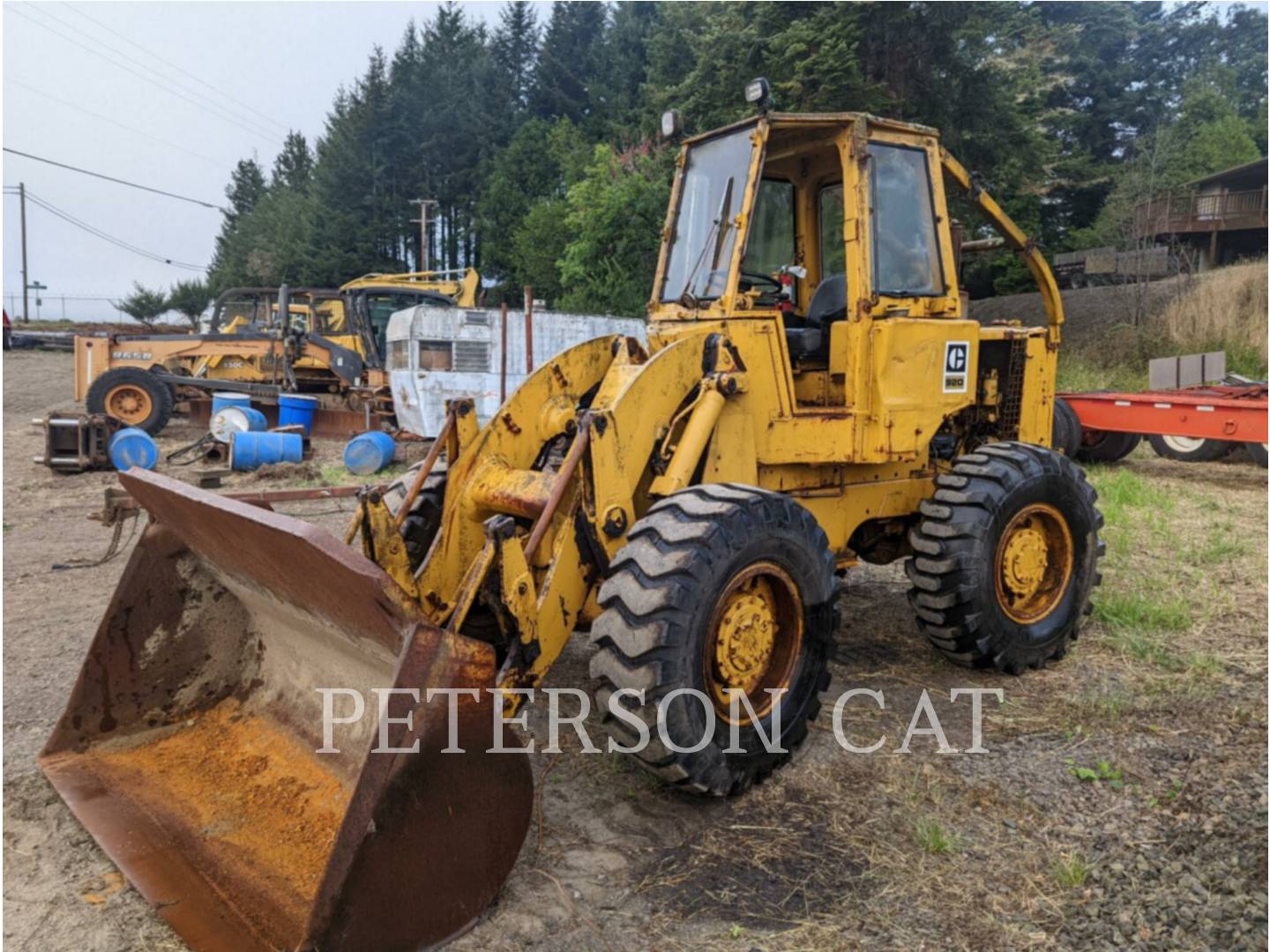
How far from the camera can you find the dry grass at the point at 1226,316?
17.1 meters

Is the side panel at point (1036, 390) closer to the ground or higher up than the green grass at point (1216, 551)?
higher up

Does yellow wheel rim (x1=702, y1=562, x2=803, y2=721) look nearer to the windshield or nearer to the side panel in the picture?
the windshield

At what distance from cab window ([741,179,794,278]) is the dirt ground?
2138 mm

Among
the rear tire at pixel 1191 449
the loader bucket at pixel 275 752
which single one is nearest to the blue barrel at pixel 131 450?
the loader bucket at pixel 275 752

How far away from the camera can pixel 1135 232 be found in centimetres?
2047

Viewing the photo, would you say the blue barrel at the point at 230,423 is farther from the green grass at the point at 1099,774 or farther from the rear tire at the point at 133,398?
the green grass at the point at 1099,774

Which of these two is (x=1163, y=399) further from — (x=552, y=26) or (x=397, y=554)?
(x=552, y=26)

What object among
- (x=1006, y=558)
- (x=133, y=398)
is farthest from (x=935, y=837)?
(x=133, y=398)

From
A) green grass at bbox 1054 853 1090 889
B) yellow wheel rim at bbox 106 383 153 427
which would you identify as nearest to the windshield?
green grass at bbox 1054 853 1090 889

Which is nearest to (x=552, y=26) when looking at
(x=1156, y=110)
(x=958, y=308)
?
(x=1156, y=110)

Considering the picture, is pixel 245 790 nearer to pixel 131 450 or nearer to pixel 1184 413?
pixel 131 450

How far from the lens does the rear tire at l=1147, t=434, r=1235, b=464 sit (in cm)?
1134

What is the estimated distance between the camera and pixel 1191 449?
37.8 feet

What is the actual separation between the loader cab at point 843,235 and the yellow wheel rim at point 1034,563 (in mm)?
1096
